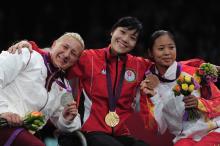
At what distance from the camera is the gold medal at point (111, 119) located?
14.3 feet

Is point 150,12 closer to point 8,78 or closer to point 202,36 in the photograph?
point 202,36

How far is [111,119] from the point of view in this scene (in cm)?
436

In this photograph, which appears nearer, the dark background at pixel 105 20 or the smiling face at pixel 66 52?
the smiling face at pixel 66 52

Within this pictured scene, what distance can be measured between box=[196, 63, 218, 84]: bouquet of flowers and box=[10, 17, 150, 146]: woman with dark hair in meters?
0.49

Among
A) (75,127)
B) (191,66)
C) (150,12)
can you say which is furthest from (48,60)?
(150,12)

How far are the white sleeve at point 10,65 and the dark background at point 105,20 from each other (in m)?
4.58

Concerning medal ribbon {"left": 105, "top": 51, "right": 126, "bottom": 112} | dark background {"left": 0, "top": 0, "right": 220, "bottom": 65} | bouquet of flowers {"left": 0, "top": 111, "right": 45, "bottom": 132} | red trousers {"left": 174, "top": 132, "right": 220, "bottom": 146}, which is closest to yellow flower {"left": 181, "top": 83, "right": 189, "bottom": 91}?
red trousers {"left": 174, "top": 132, "right": 220, "bottom": 146}

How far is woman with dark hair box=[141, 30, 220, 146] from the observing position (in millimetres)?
4195

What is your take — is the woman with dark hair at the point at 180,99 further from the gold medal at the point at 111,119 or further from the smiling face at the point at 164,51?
the gold medal at the point at 111,119

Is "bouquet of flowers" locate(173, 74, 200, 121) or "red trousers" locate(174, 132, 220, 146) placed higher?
"bouquet of flowers" locate(173, 74, 200, 121)

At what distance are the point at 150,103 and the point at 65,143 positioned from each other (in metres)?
0.78

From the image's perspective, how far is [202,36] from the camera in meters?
8.92

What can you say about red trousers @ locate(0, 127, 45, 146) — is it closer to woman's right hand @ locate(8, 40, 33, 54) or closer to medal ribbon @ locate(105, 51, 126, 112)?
woman's right hand @ locate(8, 40, 33, 54)

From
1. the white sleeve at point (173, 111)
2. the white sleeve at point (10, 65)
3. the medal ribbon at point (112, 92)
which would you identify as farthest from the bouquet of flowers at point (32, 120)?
the white sleeve at point (173, 111)
